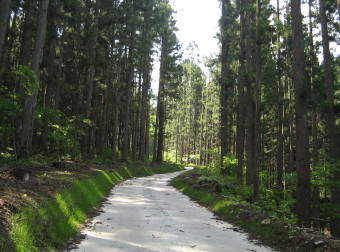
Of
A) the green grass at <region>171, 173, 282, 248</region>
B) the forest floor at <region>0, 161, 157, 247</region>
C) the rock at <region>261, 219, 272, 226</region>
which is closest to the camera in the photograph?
the forest floor at <region>0, 161, 157, 247</region>

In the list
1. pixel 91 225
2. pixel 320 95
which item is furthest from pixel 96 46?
pixel 91 225

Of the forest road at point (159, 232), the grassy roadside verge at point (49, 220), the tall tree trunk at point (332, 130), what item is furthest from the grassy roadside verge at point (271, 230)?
the tall tree trunk at point (332, 130)

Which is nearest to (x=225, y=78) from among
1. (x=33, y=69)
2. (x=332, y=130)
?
(x=332, y=130)

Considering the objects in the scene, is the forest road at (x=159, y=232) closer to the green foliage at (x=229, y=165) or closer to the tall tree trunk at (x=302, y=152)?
the tall tree trunk at (x=302, y=152)

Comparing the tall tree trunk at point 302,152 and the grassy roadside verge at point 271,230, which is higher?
the tall tree trunk at point 302,152

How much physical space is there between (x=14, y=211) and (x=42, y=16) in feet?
41.6

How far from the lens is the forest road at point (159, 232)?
5.94 meters

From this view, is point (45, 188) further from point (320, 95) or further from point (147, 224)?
point (320, 95)

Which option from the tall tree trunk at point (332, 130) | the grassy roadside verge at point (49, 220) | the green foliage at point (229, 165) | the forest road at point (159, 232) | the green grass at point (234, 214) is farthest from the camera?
the green foliage at point (229, 165)

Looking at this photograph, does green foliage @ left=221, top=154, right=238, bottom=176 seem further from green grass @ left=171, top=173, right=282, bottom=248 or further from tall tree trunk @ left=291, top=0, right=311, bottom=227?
tall tree trunk @ left=291, top=0, right=311, bottom=227

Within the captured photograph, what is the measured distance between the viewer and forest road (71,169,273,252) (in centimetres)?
594

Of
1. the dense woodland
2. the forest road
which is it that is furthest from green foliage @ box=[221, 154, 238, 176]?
the forest road

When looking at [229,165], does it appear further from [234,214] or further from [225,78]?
[234,214]

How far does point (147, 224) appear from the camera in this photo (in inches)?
310
